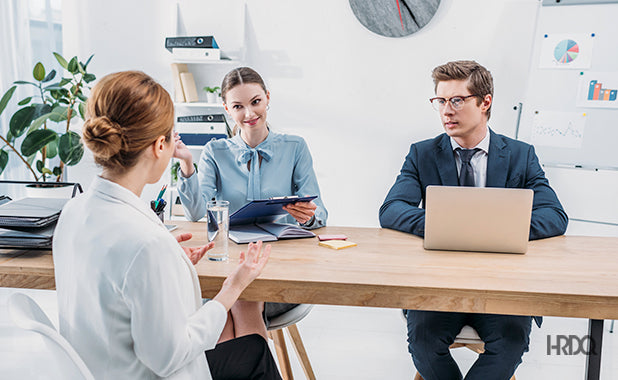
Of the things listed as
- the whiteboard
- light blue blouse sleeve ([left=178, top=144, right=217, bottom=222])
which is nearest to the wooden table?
light blue blouse sleeve ([left=178, top=144, right=217, bottom=222])

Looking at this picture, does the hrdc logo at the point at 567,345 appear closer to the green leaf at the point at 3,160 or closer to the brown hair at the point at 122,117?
the brown hair at the point at 122,117

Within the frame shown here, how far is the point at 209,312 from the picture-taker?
95 cm

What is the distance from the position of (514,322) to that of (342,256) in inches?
21.4

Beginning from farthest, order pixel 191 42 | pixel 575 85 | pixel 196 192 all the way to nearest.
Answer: pixel 191 42 → pixel 575 85 → pixel 196 192

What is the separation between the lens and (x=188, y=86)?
322cm

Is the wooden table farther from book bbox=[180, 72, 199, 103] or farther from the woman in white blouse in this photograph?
book bbox=[180, 72, 199, 103]

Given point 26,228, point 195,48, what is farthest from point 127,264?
point 195,48

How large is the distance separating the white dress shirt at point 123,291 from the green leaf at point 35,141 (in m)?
2.25

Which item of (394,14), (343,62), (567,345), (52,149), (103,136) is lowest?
(567,345)

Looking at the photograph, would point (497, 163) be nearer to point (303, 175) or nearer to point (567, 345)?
point (303, 175)

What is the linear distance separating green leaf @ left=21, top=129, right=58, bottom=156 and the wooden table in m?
1.79

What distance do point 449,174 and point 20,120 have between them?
2.51 m

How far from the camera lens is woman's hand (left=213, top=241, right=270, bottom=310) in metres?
1.04

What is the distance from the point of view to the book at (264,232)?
1454 mm
